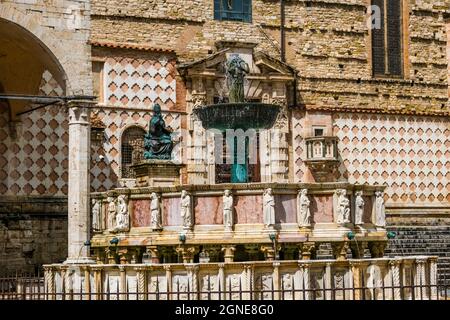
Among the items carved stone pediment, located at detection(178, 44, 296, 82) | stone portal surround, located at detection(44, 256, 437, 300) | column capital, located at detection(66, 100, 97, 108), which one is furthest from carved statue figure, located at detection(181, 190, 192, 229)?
carved stone pediment, located at detection(178, 44, 296, 82)

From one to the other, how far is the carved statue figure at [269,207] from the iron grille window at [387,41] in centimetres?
1533

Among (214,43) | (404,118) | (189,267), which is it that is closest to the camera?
(189,267)

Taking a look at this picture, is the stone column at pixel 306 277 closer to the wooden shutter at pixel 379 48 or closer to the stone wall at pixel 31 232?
the stone wall at pixel 31 232

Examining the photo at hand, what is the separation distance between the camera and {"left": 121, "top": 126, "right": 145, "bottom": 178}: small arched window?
27469mm

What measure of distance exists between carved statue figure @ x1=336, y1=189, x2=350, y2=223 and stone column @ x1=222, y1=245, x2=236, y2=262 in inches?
81.4

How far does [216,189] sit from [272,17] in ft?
45.3

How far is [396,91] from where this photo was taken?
32.0m

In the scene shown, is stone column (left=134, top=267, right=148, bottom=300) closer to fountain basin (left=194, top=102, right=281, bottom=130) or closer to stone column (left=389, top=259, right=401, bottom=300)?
stone column (left=389, top=259, right=401, bottom=300)

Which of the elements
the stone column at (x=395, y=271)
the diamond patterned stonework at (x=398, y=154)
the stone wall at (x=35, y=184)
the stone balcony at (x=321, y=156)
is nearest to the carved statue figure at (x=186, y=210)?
the stone column at (x=395, y=271)

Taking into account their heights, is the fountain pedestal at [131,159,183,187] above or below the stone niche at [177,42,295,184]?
below
